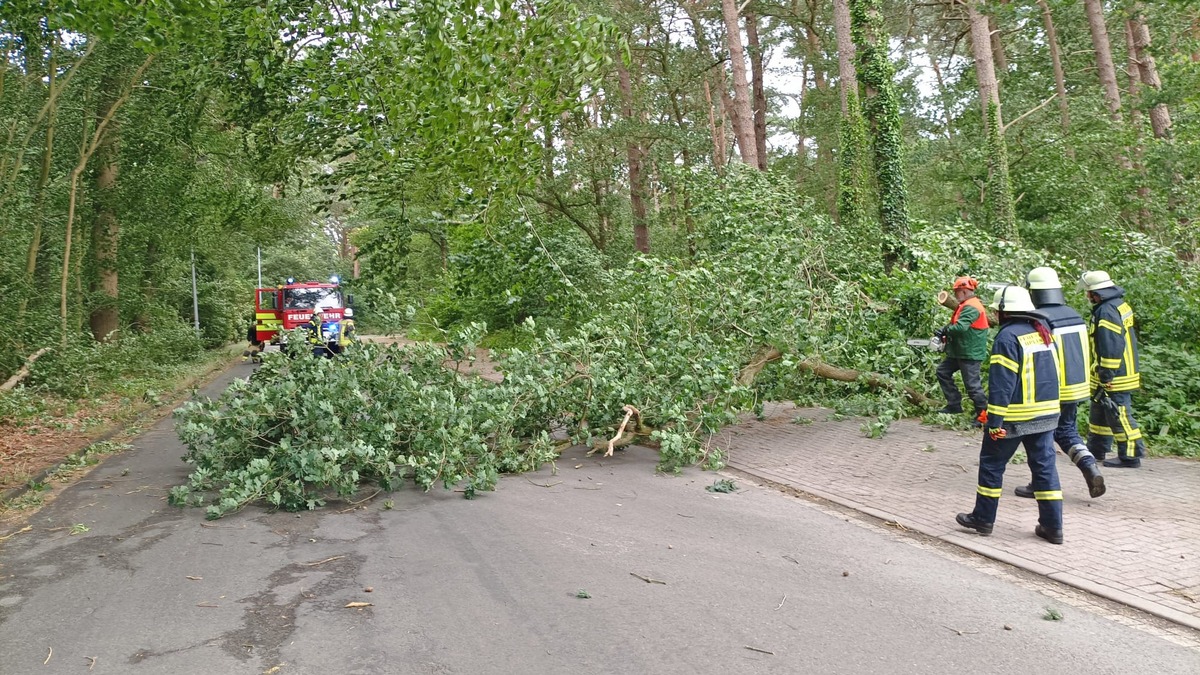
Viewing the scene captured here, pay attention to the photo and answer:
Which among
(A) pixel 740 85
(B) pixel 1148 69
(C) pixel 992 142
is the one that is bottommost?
(C) pixel 992 142

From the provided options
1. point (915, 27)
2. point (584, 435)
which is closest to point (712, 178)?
point (584, 435)

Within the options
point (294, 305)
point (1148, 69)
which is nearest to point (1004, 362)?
point (1148, 69)

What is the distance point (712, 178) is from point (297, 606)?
11791 millimetres

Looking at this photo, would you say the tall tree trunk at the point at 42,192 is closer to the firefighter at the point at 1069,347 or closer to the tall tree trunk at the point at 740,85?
the tall tree trunk at the point at 740,85

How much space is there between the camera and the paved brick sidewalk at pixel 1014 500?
520cm

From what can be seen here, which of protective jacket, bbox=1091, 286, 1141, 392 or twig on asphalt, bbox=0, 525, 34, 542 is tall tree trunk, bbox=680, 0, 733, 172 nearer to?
protective jacket, bbox=1091, 286, 1141, 392

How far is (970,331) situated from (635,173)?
1566 centimetres

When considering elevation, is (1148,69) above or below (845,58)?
above

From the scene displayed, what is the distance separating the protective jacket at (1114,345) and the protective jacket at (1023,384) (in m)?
2.58

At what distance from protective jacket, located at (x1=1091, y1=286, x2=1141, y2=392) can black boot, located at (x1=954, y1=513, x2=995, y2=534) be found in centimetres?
281

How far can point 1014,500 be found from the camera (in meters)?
7.07

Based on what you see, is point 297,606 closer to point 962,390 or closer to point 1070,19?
point 962,390

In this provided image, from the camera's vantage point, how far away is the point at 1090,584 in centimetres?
506

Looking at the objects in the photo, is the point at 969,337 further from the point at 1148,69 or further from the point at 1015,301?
the point at 1148,69
